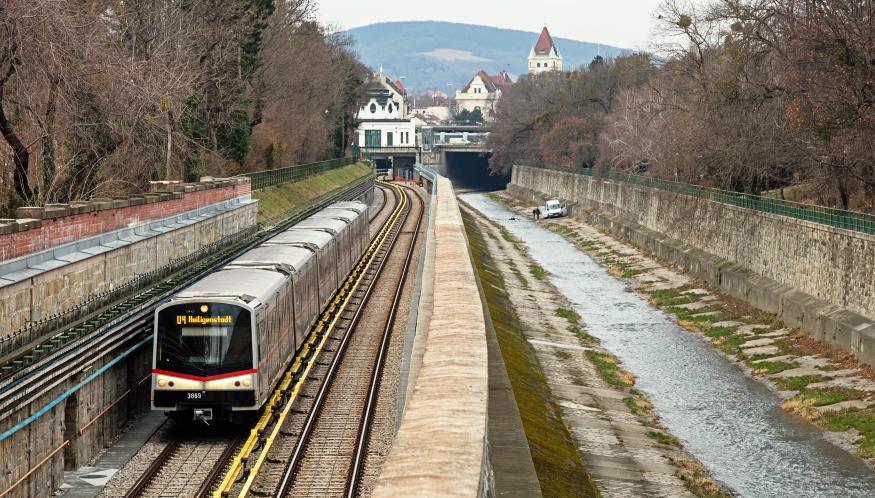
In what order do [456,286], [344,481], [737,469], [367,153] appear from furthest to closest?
[367,153], [456,286], [737,469], [344,481]

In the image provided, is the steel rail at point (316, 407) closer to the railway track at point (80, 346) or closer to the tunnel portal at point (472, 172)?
the railway track at point (80, 346)

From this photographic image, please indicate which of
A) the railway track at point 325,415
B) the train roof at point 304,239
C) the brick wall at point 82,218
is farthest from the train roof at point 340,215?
the train roof at point 304,239

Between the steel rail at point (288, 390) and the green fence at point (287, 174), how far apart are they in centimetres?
1742

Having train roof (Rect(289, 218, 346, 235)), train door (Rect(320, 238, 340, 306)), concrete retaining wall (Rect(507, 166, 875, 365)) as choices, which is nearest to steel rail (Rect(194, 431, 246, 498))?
train door (Rect(320, 238, 340, 306))

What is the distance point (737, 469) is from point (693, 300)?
22.8 meters

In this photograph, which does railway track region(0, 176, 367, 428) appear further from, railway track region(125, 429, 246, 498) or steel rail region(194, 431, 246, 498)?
steel rail region(194, 431, 246, 498)

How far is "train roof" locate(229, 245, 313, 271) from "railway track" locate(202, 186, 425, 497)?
239 centimetres

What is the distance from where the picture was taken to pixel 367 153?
16238 cm

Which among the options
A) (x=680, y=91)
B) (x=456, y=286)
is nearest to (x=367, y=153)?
(x=680, y=91)

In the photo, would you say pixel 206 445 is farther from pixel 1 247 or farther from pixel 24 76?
pixel 24 76

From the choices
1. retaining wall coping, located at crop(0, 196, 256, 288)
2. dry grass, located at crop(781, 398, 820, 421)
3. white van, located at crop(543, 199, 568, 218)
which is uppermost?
retaining wall coping, located at crop(0, 196, 256, 288)

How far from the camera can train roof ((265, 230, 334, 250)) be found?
96.4 ft

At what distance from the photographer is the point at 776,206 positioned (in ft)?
139

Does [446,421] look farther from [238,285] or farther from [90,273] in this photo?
[90,273]
